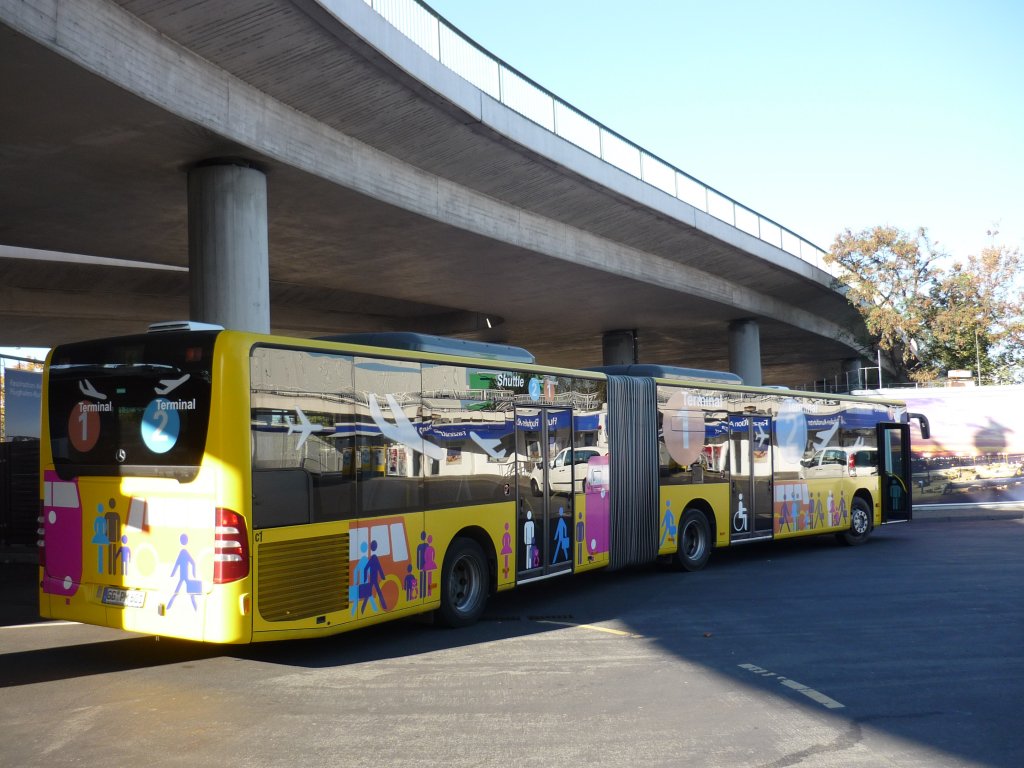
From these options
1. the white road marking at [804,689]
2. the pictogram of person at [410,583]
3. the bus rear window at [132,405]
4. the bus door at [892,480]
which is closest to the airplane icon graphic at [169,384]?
the bus rear window at [132,405]

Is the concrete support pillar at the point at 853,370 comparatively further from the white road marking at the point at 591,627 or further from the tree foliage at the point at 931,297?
the white road marking at the point at 591,627

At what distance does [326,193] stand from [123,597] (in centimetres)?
1048

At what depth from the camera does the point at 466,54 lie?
677 inches

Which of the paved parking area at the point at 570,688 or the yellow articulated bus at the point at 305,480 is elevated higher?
the yellow articulated bus at the point at 305,480

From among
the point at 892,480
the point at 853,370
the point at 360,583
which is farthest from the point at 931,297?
the point at 360,583

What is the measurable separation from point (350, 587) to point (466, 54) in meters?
11.4

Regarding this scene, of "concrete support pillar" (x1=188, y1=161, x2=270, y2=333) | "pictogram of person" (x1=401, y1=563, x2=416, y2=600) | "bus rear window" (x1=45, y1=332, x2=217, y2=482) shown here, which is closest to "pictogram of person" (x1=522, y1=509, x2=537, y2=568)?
"pictogram of person" (x1=401, y1=563, x2=416, y2=600)

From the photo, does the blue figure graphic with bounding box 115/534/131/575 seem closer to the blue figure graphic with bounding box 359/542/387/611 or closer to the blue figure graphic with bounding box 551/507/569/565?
the blue figure graphic with bounding box 359/542/387/611

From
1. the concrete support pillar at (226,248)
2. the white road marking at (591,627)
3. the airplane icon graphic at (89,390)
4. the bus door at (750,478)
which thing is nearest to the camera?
the airplane icon graphic at (89,390)

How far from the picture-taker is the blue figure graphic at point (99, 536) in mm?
8453

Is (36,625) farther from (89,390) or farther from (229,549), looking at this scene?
(229,549)

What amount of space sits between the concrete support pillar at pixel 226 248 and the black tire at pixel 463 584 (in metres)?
6.31

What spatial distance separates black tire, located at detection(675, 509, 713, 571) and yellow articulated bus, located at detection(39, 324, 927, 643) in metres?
1.93

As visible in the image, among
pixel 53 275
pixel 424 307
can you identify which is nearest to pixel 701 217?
pixel 424 307
